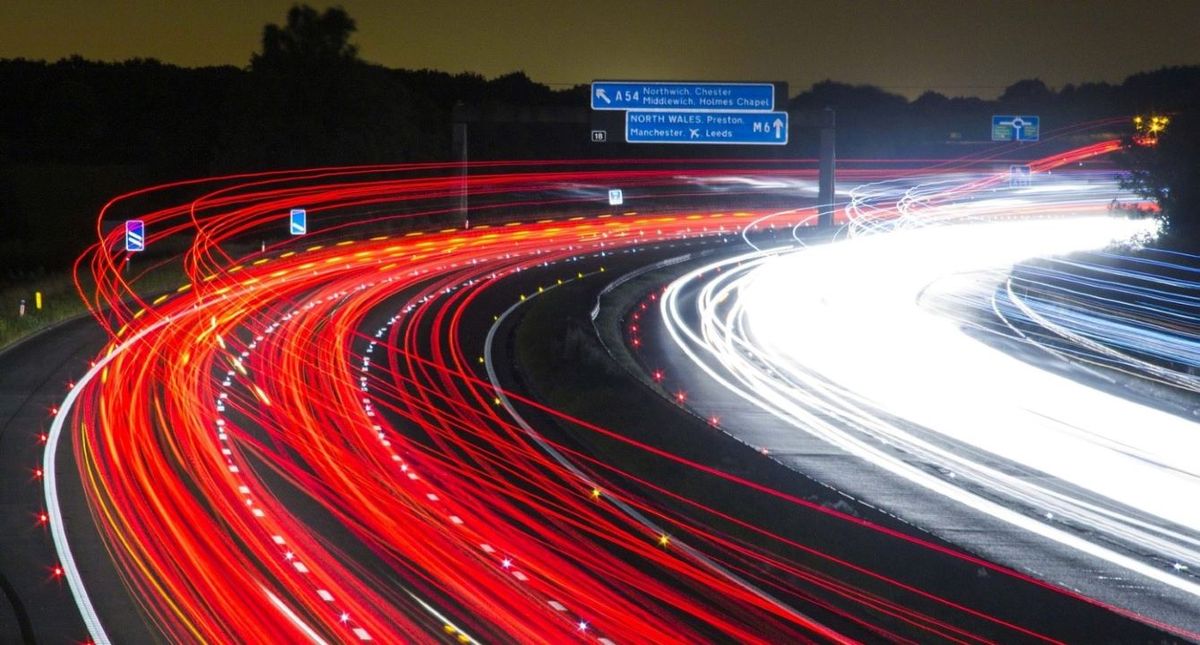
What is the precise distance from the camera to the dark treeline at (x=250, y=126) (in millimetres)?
76875

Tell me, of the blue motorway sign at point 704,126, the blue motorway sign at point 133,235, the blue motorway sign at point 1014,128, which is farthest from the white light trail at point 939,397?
the blue motorway sign at point 1014,128

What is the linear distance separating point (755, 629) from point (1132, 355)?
2203 centimetres

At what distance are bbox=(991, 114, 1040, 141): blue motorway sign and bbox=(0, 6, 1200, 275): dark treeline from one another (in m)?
1.33

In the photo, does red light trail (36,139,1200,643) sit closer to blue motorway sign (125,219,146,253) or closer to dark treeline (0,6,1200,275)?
blue motorway sign (125,219,146,253)

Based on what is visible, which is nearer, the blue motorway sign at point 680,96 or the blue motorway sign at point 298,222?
the blue motorway sign at point 298,222

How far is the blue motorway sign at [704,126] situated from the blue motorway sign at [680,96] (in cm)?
23

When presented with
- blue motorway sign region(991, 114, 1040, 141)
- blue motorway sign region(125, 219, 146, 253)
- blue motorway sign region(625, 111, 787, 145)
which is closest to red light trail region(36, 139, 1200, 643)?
blue motorway sign region(125, 219, 146, 253)

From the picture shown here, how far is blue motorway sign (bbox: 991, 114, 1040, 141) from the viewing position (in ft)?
229

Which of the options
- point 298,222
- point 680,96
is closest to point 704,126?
point 680,96

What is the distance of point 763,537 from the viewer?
14.5 m

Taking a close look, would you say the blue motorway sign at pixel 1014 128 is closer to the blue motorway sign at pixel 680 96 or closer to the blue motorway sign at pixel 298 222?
the blue motorway sign at pixel 680 96

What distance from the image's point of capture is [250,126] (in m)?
78.8

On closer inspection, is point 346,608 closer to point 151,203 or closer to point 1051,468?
point 1051,468

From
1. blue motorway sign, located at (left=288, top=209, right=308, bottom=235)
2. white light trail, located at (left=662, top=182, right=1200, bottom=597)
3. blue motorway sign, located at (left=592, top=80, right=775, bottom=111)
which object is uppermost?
blue motorway sign, located at (left=592, top=80, right=775, bottom=111)
